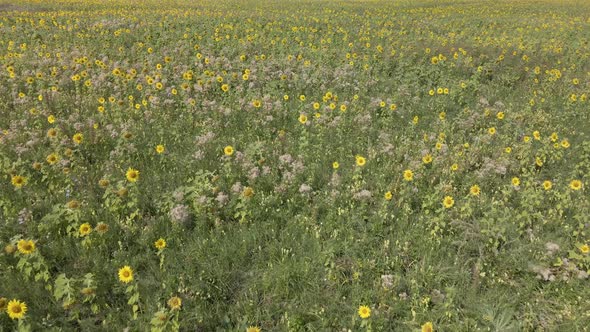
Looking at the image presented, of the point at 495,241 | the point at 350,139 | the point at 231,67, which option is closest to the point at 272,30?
the point at 231,67

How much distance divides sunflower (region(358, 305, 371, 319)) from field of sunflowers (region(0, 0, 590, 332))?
0.02m

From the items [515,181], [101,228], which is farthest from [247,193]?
[515,181]

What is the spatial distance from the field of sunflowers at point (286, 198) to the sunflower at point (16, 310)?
3cm

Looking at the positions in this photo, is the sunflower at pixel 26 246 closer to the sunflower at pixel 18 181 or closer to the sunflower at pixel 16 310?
the sunflower at pixel 16 310

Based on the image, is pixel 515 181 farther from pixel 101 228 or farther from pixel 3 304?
pixel 3 304

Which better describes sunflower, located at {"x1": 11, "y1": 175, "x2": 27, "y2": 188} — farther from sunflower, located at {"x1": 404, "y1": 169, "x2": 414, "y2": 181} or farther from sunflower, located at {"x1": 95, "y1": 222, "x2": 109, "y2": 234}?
sunflower, located at {"x1": 404, "y1": 169, "x2": 414, "y2": 181}

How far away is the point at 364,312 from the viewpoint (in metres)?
3.50

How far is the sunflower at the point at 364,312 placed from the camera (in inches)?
136

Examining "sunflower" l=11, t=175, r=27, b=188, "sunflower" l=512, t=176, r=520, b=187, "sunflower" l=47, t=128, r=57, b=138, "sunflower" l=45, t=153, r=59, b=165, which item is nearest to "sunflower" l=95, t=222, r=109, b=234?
"sunflower" l=11, t=175, r=27, b=188

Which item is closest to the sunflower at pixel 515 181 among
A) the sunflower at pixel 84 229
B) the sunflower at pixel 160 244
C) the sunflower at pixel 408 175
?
the sunflower at pixel 408 175

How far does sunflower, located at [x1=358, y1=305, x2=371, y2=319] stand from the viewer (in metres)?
3.47

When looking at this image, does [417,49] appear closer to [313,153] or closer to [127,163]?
[313,153]

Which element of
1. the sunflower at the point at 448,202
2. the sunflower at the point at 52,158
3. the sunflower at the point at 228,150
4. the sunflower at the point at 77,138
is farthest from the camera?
the sunflower at the point at 228,150

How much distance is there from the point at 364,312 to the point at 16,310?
3058 millimetres
